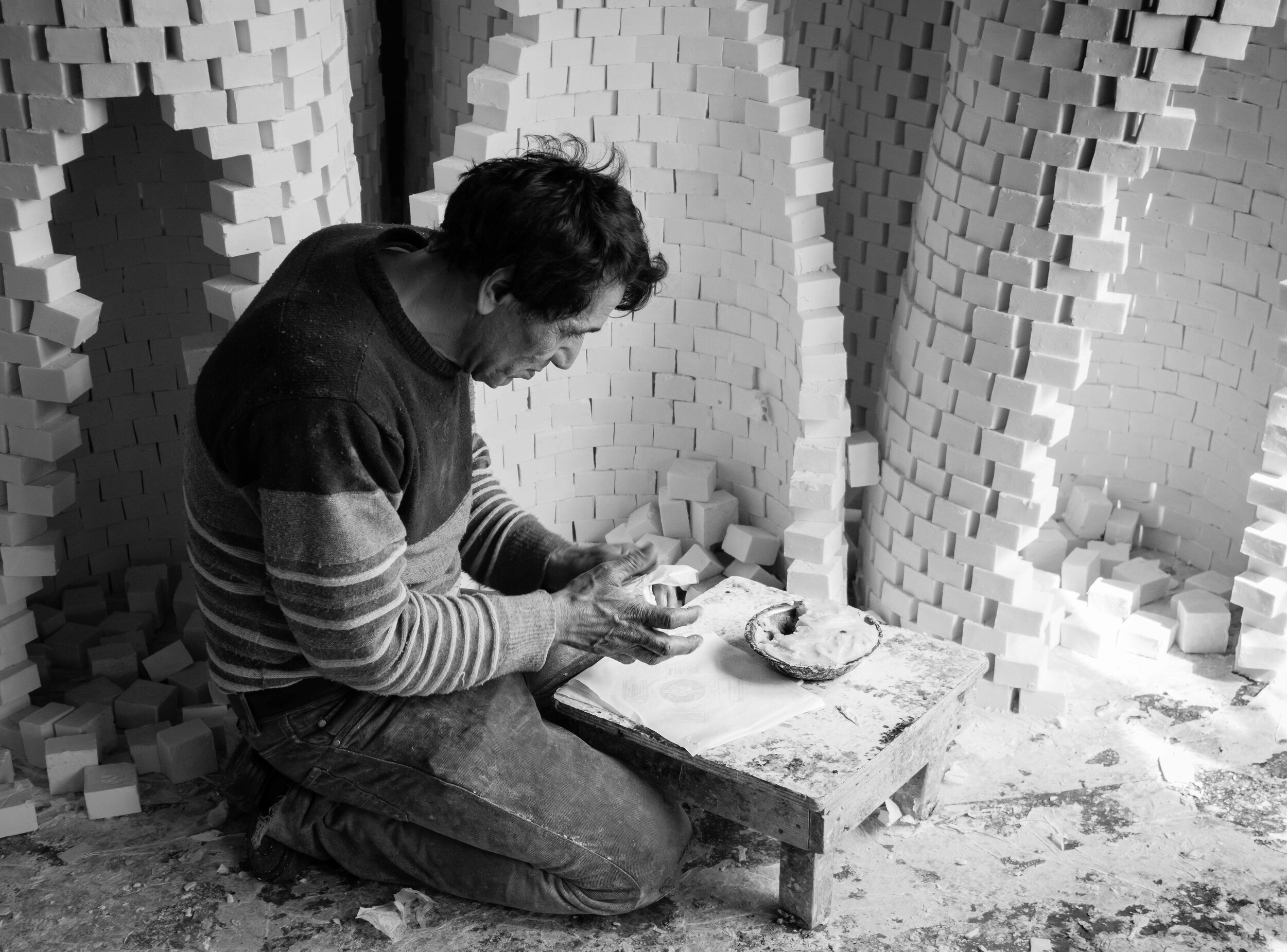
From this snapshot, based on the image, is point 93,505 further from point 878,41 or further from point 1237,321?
point 1237,321

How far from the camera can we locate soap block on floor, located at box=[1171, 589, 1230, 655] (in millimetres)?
4523

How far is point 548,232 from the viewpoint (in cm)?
288

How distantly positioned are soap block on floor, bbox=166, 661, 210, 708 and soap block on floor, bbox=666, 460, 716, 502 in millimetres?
1562

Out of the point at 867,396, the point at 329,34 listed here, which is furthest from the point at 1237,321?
the point at 329,34

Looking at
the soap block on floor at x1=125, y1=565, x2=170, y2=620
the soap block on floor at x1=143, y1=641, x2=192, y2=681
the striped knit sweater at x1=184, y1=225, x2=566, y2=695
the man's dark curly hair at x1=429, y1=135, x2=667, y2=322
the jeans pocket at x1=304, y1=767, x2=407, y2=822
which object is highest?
the man's dark curly hair at x1=429, y1=135, x2=667, y2=322

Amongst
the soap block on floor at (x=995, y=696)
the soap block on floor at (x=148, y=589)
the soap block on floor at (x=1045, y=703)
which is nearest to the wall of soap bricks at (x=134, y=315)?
the soap block on floor at (x=148, y=589)

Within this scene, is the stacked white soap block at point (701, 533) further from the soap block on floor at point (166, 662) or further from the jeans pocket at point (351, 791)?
the jeans pocket at point (351, 791)

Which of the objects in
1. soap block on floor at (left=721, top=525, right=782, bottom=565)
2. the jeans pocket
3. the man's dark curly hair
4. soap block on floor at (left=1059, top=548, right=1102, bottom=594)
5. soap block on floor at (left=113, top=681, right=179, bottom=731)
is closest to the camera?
the man's dark curly hair

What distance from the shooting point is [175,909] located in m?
3.47

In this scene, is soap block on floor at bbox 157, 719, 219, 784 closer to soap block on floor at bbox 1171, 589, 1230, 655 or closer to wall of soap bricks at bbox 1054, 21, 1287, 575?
soap block on floor at bbox 1171, 589, 1230, 655

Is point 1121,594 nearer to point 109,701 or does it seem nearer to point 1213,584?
point 1213,584

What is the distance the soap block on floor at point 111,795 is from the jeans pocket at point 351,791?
0.69m

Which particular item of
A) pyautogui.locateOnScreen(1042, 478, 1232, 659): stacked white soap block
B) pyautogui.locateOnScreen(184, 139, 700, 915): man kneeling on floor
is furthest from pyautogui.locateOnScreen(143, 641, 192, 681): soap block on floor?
pyautogui.locateOnScreen(1042, 478, 1232, 659): stacked white soap block

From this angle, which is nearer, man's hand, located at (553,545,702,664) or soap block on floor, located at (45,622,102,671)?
man's hand, located at (553,545,702,664)
